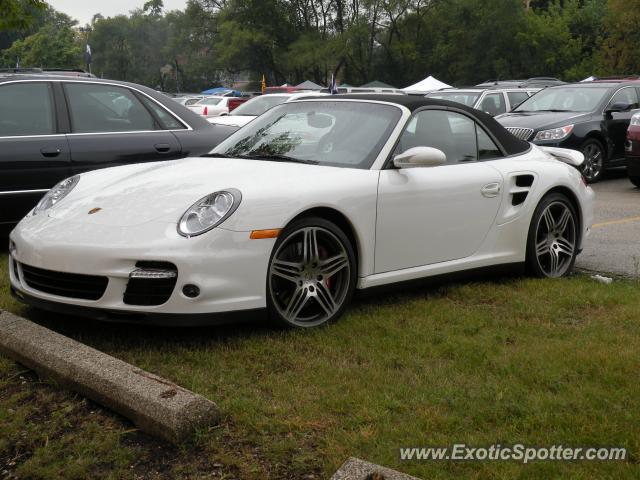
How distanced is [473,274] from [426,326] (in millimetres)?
1055

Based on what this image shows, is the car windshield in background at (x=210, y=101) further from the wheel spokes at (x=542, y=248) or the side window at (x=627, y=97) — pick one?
the wheel spokes at (x=542, y=248)

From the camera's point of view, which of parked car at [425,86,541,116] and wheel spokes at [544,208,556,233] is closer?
wheel spokes at [544,208,556,233]

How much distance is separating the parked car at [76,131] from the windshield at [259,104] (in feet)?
27.5

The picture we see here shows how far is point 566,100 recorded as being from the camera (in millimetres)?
13805

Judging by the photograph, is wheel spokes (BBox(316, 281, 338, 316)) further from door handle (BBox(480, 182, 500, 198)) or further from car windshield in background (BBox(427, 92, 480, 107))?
car windshield in background (BBox(427, 92, 480, 107))

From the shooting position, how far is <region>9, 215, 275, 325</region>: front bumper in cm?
432

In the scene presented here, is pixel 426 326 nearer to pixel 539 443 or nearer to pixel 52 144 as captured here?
pixel 539 443

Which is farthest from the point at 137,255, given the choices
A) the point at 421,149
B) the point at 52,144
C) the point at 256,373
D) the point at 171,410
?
the point at 52,144

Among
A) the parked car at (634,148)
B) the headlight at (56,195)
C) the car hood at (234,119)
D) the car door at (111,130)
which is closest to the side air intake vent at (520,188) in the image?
the headlight at (56,195)

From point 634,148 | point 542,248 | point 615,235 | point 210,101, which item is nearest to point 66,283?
point 542,248

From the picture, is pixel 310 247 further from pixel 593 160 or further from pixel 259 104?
pixel 259 104

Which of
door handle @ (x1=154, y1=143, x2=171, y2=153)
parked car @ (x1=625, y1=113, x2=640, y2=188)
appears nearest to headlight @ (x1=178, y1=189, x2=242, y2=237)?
door handle @ (x1=154, y1=143, x2=171, y2=153)

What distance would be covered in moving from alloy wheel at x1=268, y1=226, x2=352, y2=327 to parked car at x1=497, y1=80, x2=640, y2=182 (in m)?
8.00

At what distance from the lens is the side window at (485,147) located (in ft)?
19.6
